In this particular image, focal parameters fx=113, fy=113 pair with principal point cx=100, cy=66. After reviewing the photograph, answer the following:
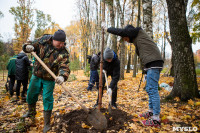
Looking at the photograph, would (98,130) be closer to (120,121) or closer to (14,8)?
(120,121)

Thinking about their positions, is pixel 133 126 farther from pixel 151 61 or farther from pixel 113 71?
pixel 113 71

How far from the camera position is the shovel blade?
2.06m

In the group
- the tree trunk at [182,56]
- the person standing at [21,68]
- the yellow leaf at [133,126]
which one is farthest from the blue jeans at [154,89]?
the person standing at [21,68]

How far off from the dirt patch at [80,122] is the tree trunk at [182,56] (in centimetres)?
192

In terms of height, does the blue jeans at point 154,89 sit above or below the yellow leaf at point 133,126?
above

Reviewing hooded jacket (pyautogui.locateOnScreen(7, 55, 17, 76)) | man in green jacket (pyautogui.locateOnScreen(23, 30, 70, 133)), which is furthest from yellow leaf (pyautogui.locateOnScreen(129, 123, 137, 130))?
hooded jacket (pyautogui.locateOnScreen(7, 55, 17, 76))

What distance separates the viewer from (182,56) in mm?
3240

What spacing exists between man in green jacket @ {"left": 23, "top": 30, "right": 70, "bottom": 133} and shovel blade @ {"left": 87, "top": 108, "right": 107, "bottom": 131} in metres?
0.84

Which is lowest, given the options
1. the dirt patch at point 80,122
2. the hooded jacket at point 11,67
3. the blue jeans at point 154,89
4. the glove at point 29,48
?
the dirt patch at point 80,122

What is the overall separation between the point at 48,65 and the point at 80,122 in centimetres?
138

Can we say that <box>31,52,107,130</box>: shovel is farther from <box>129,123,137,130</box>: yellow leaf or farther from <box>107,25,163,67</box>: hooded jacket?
<box>107,25,163,67</box>: hooded jacket

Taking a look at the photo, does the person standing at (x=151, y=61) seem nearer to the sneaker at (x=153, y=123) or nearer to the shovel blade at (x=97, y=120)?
the sneaker at (x=153, y=123)

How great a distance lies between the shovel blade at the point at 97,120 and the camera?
206 centimetres

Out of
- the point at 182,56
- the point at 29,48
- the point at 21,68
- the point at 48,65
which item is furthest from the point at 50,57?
the point at 182,56
